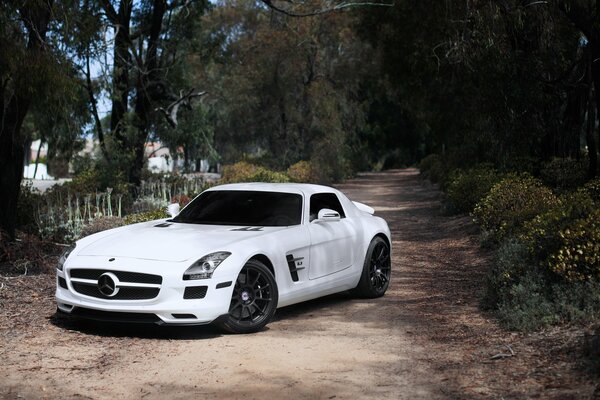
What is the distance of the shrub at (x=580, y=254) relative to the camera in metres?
8.34

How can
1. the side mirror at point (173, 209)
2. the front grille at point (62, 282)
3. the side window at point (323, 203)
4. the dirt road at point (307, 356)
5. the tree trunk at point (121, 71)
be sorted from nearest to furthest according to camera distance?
the dirt road at point (307, 356) < the front grille at point (62, 282) < the side mirror at point (173, 209) < the side window at point (323, 203) < the tree trunk at point (121, 71)

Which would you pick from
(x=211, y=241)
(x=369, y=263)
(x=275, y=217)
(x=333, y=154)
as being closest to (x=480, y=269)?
(x=369, y=263)

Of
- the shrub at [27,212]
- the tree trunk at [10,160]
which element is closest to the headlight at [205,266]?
the tree trunk at [10,160]

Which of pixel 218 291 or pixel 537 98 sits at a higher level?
pixel 537 98

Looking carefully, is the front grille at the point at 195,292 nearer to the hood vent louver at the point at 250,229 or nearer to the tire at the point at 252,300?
the tire at the point at 252,300

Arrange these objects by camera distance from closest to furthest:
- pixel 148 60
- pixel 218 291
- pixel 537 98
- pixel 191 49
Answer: pixel 218 291, pixel 537 98, pixel 148 60, pixel 191 49

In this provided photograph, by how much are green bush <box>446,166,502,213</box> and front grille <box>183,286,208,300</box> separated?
12.8 m

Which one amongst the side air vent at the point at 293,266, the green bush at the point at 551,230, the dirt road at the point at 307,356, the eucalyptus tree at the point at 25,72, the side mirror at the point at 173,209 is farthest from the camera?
the eucalyptus tree at the point at 25,72

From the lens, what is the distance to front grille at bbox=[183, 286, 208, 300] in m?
7.77

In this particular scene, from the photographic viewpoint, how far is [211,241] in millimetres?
8312

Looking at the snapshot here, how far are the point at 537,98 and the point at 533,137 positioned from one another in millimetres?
1065

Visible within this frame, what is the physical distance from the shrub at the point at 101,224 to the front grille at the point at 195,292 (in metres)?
8.44

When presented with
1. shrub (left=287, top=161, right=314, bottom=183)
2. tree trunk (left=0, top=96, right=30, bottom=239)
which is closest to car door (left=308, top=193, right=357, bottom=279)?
tree trunk (left=0, top=96, right=30, bottom=239)

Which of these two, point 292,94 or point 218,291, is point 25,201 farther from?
point 292,94
